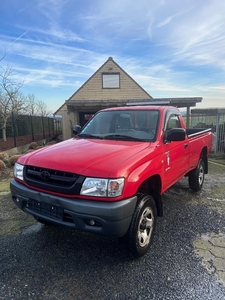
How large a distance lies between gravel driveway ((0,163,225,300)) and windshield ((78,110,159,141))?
1542 mm

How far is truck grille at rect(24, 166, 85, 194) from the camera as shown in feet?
7.72

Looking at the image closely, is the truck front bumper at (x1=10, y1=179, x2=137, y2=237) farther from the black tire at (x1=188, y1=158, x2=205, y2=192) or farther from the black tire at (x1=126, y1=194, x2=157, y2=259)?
the black tire at (x1=188, y1=158, x2=205, y2=192)

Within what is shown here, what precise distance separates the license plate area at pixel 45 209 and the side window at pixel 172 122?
2193 millimetres

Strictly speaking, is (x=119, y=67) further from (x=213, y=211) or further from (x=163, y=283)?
(x=163, y=283)

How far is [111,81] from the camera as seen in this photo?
63.4ft

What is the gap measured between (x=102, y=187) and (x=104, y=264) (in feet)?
3.56

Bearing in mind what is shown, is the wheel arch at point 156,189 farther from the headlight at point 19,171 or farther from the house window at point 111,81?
the house window at point 111,81

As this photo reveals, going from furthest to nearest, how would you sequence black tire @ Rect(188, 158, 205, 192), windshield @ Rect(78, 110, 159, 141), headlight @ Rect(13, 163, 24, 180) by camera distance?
black tire @ Rect(188, 158, 205, 192) → windshield @ Rect(78, 110, 159, 141) → headlight @ Rect(13, 163, 24, 180)

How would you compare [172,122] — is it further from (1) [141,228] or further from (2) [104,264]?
(2) [104,264]

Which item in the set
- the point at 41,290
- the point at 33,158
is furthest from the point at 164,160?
the point at 41,290

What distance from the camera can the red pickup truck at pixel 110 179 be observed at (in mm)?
2270

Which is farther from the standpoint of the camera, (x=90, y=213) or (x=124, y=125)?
(x=124, y=125)

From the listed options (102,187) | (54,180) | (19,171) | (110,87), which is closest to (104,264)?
(102,187)

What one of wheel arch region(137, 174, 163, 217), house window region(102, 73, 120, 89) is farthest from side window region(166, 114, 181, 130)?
house window region(102, 73, 120, 89)
